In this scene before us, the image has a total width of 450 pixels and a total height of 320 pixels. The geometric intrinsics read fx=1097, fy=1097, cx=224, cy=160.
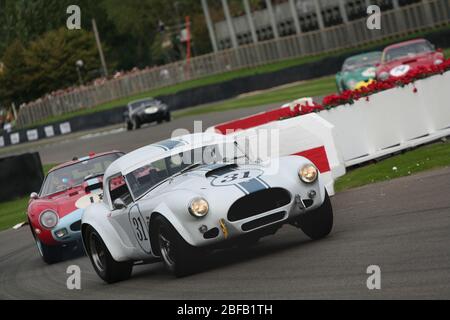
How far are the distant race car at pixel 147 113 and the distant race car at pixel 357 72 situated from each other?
15.0 meters

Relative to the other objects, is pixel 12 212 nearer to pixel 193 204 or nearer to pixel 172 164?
pixel 172 164

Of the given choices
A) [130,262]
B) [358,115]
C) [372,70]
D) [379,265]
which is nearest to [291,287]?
[379,265]

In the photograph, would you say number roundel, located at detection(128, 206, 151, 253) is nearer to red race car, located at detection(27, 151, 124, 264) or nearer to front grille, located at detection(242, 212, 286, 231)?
front grille, located at detection(242, 212, 286, 231)

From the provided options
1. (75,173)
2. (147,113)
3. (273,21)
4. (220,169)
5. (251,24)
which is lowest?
(147,113)

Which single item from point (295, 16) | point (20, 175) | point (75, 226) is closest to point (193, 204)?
point (75, 226)

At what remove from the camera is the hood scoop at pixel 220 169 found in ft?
33.7

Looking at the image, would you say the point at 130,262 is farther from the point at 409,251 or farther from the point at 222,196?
the point at 409,251

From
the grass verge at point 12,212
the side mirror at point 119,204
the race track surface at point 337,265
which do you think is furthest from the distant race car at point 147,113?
the side mirror at point 119,204

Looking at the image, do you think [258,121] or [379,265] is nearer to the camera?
[379,265]

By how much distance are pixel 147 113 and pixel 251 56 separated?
18.6 metres

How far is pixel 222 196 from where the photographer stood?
382 inches

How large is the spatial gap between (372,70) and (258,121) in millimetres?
11042

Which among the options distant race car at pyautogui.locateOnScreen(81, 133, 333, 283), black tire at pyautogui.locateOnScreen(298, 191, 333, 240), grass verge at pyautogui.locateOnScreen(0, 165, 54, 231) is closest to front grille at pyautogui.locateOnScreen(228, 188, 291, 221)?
distant race car at pyautogui.locateOnScreen(81, 133, 333, 283)

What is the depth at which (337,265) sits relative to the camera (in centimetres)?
880
